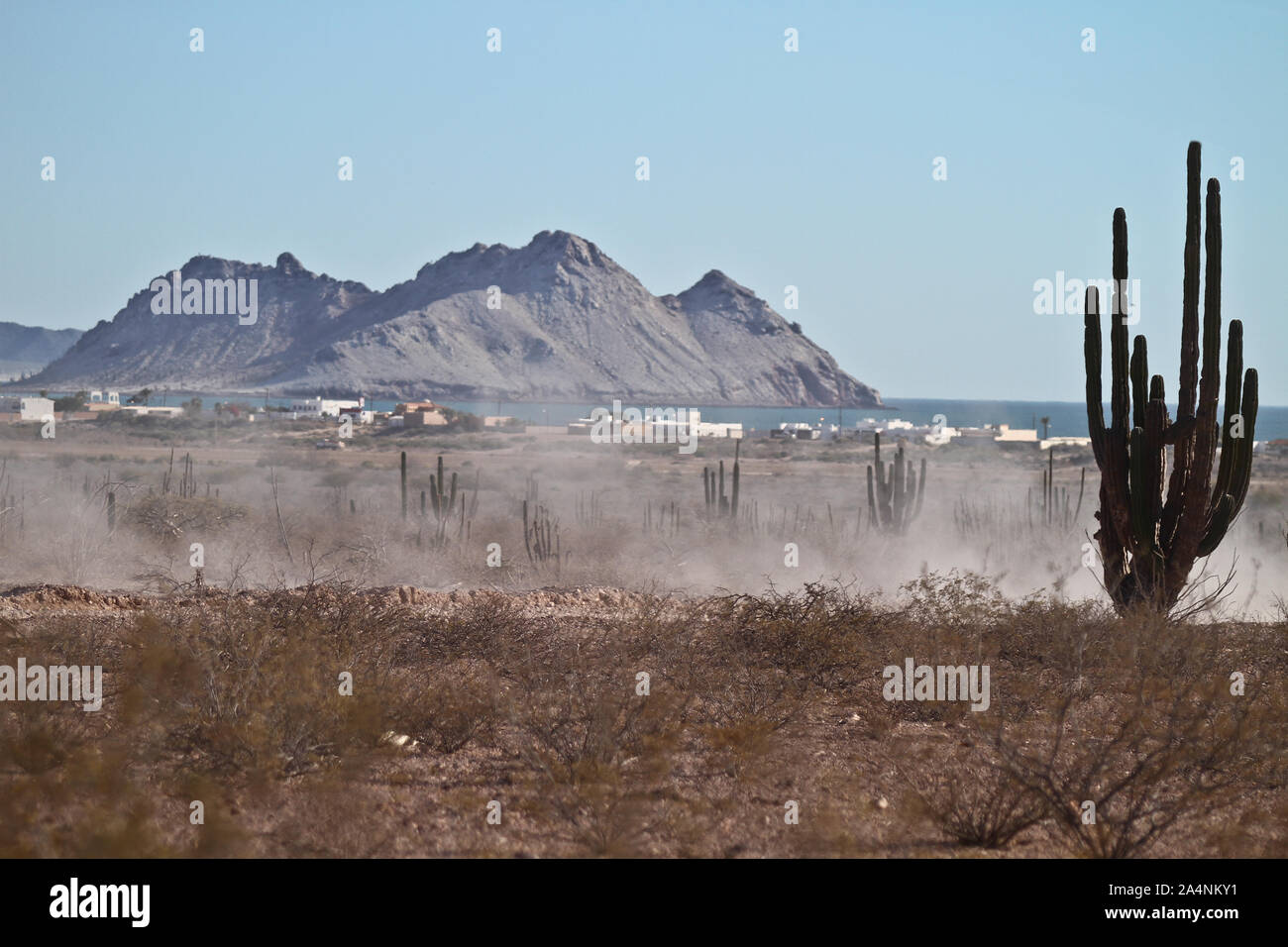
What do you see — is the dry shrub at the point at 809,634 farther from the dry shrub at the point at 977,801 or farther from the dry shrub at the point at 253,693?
the dry shrub at the point at 253,693

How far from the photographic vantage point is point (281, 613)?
11.4m

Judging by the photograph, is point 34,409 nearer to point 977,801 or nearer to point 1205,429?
point 1205,429

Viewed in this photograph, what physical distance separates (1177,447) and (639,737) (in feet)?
26.0

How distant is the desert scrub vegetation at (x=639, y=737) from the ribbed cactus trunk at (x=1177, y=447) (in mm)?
1269

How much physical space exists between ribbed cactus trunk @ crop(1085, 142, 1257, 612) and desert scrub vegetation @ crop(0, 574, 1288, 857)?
1.27 m

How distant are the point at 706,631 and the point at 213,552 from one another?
549 inches

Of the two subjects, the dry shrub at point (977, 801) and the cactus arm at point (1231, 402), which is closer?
the dry shrub at point (977, 801)

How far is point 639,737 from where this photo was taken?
27.8ft

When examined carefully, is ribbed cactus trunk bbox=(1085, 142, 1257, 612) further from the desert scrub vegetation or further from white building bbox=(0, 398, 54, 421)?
white building bbox=(0, 398, 54, 421)

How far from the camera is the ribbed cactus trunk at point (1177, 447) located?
13.0 m

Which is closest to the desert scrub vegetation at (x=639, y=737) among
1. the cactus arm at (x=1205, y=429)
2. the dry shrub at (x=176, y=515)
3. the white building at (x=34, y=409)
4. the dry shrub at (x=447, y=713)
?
the dry shrub at (x=447, y=713)

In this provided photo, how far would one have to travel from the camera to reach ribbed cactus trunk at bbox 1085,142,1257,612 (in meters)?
13.0
